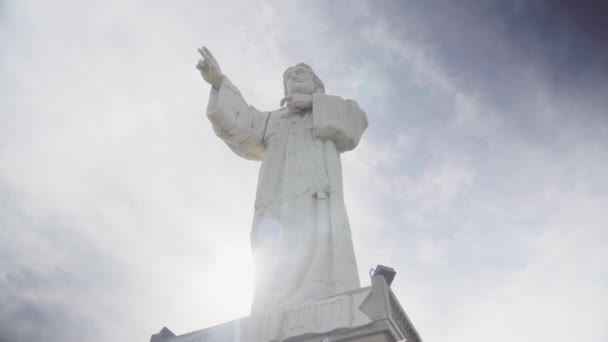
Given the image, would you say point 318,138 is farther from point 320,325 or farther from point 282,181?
point 320,325

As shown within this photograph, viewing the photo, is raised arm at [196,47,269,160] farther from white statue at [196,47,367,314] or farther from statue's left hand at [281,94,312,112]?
statue's left hand at [281,94,312,112]

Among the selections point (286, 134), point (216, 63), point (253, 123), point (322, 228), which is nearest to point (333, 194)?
point (322, 228)

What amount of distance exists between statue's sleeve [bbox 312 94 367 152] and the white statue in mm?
14

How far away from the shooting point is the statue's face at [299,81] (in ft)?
29.0

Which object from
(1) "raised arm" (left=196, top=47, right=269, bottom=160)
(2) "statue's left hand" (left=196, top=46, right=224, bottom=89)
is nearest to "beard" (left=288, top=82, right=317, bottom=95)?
(1) "raised arm" (left=196, top=47, right=269, bottom=160)

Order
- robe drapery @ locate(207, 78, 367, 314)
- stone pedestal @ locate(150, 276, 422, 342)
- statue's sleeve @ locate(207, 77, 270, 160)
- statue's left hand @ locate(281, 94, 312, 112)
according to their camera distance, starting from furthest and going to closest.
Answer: statue's left hand @ locate(281, 94, 312, 112), statue's sleeve @ locate(207, 77, 270, 160), robe drapery @ locate(207, 78, 367, 314), stone pedestal @ locate(150, 276, 422, 342)

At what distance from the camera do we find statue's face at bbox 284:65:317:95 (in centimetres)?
884

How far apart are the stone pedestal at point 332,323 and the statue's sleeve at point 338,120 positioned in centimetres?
345

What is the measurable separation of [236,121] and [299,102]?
38.8 inches

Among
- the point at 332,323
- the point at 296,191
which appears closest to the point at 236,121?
the point at 296,191

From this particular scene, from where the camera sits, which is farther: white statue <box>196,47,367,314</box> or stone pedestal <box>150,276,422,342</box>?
white statue <box>196,47,367,314</box>

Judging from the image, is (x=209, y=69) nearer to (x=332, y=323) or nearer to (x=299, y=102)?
(x=299, y=102)

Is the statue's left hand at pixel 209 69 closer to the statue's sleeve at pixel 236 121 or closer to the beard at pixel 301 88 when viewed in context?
the statue's sleeve at pixel 236 121

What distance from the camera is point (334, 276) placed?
5812 mm
